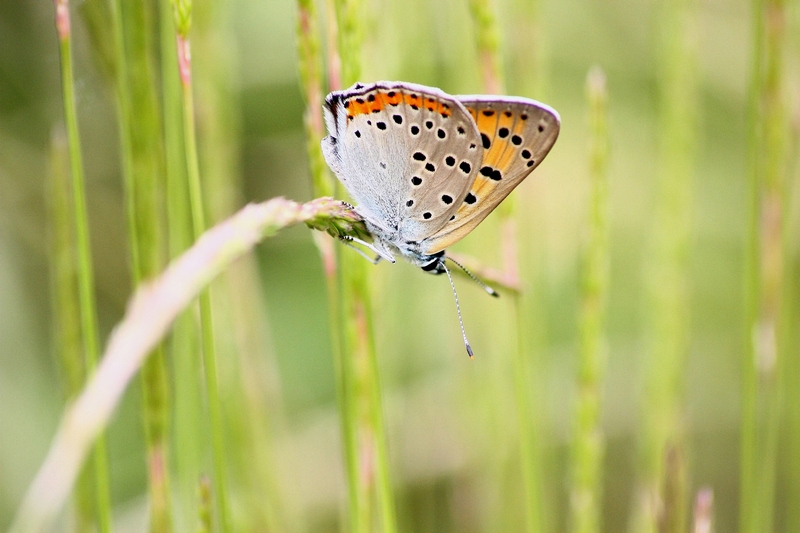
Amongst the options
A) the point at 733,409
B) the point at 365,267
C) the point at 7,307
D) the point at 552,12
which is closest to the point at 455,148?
the point at 365,267

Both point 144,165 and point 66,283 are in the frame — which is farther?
point 66,283

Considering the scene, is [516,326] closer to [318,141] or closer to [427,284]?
[318,141]

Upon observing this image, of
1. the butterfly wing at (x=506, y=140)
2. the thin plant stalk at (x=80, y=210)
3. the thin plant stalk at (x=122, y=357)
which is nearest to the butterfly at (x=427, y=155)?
the butterfly wing at (x=506, y=140)

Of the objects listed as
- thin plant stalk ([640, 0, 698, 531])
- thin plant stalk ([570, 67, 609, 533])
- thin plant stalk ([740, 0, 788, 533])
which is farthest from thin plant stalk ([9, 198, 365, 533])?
thin plant stalk ([640, 0, 698, 531])

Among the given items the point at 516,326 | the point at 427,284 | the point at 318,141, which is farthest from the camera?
the point at 427,284

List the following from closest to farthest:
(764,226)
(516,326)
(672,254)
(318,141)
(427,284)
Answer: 1. (318,141)
2. (516,326)
3. (764,226)
4. (672,254)
5. (427,284)

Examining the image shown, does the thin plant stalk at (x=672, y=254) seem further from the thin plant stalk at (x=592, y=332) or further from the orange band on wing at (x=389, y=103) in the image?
the orange band on wing at (x=389, y=103)

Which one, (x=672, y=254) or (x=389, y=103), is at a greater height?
(x=389, y=103)

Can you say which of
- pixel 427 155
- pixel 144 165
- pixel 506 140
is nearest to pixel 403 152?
pixel 427 155
